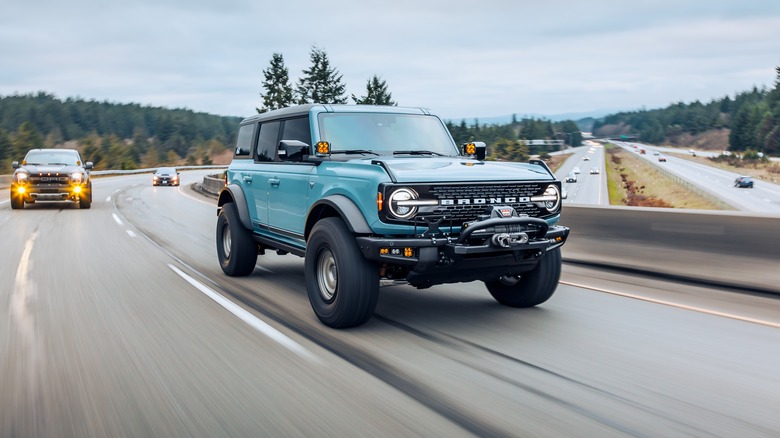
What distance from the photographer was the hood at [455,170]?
6.02 metres

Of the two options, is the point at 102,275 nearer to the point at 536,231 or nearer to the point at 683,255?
the point at 536,231

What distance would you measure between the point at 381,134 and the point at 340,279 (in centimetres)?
217

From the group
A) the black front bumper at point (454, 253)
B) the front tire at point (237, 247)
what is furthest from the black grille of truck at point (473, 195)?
the front tire at point (237, 247)

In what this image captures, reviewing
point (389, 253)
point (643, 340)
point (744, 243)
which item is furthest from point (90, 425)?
point (744, 243)

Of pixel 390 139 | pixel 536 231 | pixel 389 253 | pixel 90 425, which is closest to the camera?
pixel 90 425

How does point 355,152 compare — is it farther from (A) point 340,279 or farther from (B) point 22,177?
(B) point 22,177

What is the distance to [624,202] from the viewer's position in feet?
222

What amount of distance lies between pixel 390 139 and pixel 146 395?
4.04m

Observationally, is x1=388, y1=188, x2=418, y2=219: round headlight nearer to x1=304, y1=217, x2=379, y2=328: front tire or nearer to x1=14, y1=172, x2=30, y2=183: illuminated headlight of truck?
x1=304, y1=217, x2=379, y2=328: front tire

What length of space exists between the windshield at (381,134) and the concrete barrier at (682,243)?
11.1ft

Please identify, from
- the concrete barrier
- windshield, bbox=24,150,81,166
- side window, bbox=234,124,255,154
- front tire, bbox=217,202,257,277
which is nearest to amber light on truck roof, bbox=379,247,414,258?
front tire, bbox=217,202,257,277

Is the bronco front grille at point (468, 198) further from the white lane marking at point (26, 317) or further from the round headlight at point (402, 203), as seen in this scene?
the white lane marking at point (26, 317)

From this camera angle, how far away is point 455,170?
6.34 m

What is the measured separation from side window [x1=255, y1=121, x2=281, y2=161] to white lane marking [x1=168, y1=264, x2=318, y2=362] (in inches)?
67.4
